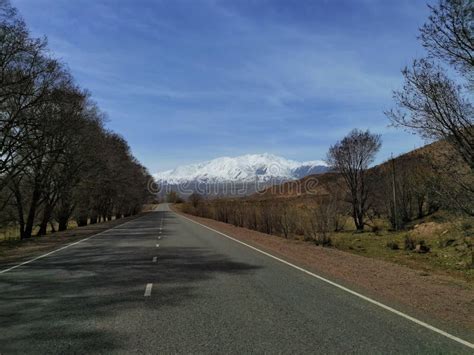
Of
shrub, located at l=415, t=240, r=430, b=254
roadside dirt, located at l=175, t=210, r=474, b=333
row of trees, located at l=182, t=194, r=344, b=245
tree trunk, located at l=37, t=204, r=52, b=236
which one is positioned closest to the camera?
roadside dirt, located at l=175, t=210, r=474, b=333

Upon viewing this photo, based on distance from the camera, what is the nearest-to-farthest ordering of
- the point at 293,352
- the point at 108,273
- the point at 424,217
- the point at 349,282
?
the point at 293,352
the point at 349,282
the point at 108,273
the point at 424,217

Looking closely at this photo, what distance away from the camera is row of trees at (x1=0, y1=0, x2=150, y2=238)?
969 inches

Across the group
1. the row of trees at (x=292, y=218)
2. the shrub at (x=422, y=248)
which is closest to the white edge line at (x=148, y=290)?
the shrub at (x=422, y=248)

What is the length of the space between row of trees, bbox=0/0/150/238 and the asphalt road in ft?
50.3

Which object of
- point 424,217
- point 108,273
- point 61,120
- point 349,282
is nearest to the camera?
point 349,282

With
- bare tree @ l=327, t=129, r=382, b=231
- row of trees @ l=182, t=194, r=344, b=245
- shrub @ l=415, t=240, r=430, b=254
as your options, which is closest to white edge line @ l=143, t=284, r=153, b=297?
shrub @ l=415, t=240, r=430, b=254

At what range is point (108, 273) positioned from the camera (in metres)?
12.3

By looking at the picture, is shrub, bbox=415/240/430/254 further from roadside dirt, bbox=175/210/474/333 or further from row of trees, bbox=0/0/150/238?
row of trees, bbox=0/0/150/238

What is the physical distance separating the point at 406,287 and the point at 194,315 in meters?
5.82

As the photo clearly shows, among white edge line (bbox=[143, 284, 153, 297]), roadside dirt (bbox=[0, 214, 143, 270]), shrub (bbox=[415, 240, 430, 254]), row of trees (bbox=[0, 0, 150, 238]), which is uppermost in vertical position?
row of trees (bbox=[0, 0, 150, 238])

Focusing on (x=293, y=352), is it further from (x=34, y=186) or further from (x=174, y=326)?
(x=34, y=186)

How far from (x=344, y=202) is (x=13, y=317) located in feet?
111

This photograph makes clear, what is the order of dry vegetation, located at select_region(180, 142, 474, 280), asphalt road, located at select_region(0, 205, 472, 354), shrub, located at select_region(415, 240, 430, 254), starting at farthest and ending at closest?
1. shrub, located at select_region(415, 240, 430, 254)
2. dry vegetation, located at select_region(180, 142, 474, 280)
3. asphalt road, located at select_region(0, 205, 472, 354)

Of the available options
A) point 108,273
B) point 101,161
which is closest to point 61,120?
point 101,161
